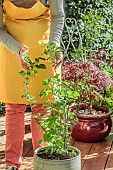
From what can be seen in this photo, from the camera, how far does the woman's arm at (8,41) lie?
2.44 meters

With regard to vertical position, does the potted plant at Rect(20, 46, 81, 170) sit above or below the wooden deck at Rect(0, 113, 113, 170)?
above

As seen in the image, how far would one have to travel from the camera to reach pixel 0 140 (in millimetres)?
3508

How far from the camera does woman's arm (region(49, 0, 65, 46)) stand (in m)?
2.53

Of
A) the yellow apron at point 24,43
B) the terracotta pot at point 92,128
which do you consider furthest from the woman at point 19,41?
the terracotta pot at point 92,128

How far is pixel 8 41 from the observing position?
8.07 feet

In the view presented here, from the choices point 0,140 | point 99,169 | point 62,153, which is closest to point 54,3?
point 62,153

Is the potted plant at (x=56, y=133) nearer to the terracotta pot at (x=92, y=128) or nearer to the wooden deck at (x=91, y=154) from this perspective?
the wooden deck at (x=91, y=154)

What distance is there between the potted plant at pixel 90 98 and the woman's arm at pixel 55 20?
0.65 m

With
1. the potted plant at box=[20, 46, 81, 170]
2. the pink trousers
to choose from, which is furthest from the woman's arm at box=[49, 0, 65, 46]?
the pink trousers

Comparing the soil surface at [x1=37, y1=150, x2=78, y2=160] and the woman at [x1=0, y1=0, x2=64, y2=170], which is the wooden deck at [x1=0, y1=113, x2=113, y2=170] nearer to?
the woman at [x1=0, y1=0, x2=64, y2=170]

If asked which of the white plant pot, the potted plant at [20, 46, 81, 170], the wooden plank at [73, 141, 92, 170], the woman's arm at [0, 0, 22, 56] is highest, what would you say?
the woman's arm at [0, 0, 22, 56]

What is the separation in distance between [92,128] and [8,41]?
1.17m

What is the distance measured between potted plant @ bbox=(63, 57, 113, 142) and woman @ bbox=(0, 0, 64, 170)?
2.13 feet

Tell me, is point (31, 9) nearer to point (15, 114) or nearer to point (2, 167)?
point (15, 114)
